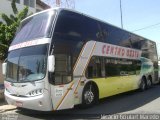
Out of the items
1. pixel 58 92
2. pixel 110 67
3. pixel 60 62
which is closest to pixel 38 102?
pixel 58 92

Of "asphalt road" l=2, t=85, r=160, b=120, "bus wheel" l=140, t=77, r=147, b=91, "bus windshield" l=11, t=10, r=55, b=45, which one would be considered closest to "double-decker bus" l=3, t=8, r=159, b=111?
"bus windshield" l=11, t=10, r=55, b=45

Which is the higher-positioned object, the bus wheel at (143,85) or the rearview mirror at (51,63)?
the rearview mirror at (51,63)

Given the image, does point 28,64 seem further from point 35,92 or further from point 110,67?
point 110,67

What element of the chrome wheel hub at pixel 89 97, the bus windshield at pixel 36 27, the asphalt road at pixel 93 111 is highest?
the bus windshield at pixel 36 27

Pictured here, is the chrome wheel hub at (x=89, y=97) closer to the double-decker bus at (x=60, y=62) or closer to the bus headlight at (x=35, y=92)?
the double-decker bus at (x=60, y=62)

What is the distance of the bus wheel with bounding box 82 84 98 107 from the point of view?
1111cm

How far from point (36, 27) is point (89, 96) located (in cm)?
351

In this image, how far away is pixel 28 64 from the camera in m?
9.74

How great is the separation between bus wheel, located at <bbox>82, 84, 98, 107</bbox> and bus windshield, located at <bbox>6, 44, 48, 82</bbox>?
247 centimetres

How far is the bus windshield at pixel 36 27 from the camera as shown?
32.8 feet

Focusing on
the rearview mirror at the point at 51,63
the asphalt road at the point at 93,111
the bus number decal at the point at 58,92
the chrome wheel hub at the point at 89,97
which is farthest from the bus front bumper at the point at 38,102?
the chrome wheel hub at the point at 89,97

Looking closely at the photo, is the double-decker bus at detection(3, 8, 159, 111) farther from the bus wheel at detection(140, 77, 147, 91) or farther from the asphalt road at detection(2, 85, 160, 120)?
the bus wheel at detection(140, 77, 147, 91)

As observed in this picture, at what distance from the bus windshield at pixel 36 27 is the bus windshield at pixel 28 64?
0.52 metres

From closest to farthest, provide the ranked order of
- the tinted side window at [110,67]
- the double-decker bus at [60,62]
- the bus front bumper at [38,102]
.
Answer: the bus front bumper at [38,102]
the double-decker bus at [60,62]
the tinted side window at [110,67]
